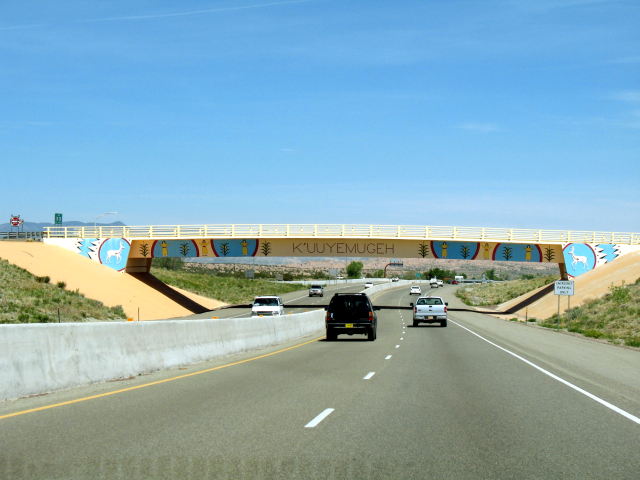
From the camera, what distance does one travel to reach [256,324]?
2812cm

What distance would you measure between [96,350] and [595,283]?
5750 cm

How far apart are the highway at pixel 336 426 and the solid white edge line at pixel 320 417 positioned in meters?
0.03

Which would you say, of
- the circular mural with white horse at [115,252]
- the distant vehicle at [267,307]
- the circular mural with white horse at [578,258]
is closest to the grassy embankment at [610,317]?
the circular mural with white horse at [578,258]

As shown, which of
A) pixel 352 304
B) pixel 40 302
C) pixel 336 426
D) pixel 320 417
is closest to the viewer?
pixel 336 426

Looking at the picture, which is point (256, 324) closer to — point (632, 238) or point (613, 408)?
point (613, 408)

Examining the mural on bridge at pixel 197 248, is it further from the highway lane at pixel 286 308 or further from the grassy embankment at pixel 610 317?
the grassy embankment at pixel 610 317

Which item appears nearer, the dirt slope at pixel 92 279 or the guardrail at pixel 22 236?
the dirt slope at pixel 92 279

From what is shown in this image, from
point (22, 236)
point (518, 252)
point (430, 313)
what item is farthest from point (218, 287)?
point (430, 313)

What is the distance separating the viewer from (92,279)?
65250 millimetres

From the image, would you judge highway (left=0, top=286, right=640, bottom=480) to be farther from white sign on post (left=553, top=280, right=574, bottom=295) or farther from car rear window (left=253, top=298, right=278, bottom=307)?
car rear window (left=253, top=298, right=278, bottom=307)

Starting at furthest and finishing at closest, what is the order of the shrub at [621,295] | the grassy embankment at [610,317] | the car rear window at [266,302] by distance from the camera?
the shrub at [621,295], the car rear window at [266,302], the grassy embankment at [610,317]

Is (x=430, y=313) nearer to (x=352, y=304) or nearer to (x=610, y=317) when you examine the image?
(x=610, y=317)

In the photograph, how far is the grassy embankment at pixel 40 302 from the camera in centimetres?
4567

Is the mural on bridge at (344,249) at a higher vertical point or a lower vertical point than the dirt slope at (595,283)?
higher
